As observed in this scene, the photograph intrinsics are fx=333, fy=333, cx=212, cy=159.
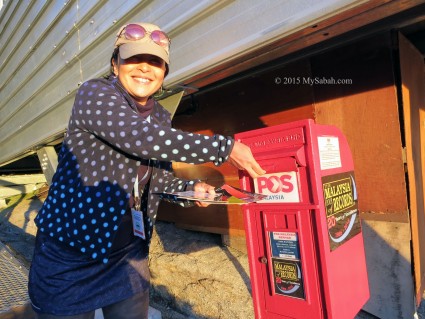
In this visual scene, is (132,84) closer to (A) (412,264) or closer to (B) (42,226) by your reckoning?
(B) (42,226)

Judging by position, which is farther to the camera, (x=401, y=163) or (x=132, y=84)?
(x=401, y=163)

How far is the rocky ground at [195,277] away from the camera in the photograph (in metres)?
2.65

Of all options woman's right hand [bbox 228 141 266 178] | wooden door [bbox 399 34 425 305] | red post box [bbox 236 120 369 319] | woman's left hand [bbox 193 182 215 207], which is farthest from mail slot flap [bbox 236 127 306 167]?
wooden door [bbox 399 34 425 305]

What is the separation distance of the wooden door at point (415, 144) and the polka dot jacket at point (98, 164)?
1.72 meters

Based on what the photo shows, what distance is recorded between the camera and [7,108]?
4.91 metres

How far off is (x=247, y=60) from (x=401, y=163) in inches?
50.1

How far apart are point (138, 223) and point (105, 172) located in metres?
0.26

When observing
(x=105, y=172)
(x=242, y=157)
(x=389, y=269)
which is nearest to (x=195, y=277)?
(x=389, y=269)

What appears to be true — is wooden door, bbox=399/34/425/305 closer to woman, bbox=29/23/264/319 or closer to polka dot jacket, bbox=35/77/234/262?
woman, bbox=29/23/264/319

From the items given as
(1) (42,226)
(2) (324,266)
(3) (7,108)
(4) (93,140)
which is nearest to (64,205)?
(1) (42,226)

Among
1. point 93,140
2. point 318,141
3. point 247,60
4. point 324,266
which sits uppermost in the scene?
point 247,60

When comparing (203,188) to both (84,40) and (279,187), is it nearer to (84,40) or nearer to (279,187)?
(279,187)

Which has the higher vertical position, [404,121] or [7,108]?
[7,108]

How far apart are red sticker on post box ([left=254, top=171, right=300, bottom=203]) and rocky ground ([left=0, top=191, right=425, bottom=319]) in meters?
1.52
